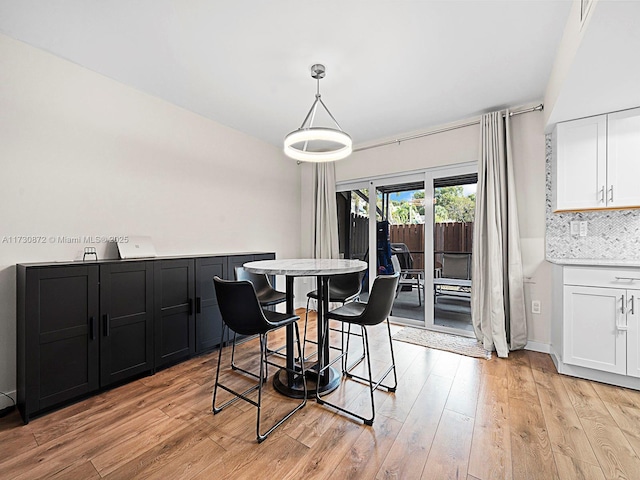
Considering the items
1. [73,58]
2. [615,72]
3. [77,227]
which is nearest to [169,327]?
[77,227]

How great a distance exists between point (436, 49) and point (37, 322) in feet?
11.1

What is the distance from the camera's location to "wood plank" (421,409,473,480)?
56.5 inches

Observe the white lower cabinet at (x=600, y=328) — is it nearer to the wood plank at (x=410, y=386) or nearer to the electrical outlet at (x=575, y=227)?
the electrical outlet at (x=575, y=227)

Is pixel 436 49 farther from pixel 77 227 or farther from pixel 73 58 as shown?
pixel 77 227

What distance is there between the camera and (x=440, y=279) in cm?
373

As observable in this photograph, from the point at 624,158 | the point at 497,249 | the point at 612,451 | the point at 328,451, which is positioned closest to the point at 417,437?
the point at 328,451

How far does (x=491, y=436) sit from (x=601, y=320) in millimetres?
1477

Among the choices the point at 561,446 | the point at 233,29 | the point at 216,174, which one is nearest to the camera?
the point at 561,446

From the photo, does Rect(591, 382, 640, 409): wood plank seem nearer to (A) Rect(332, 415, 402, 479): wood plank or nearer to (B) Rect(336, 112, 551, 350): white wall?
(B) Rect(336, 112, 551, 350): white wall

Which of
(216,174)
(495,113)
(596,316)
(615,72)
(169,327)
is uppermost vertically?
(495,113)

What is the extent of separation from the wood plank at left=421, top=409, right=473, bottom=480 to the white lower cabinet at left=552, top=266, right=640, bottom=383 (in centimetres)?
132

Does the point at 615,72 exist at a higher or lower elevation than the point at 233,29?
lower

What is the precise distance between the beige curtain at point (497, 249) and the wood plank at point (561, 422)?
0.59 m

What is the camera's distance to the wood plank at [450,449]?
144 centimetres
